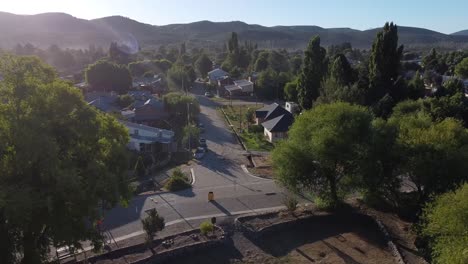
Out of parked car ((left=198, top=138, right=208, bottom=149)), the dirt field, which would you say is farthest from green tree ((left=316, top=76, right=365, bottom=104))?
the dirt field

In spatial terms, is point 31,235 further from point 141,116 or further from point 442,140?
point 141,116

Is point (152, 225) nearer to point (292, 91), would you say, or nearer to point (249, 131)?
point (249, 131)

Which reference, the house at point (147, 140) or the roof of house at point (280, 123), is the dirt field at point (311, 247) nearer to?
the house at point (147, 140)

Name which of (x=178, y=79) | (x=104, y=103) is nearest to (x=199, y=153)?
(x=104, y=103)

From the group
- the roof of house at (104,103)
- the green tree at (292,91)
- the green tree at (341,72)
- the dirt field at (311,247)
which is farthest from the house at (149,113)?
the dirt field at (311,247)

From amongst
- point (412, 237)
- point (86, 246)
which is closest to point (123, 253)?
point (86, 246)
